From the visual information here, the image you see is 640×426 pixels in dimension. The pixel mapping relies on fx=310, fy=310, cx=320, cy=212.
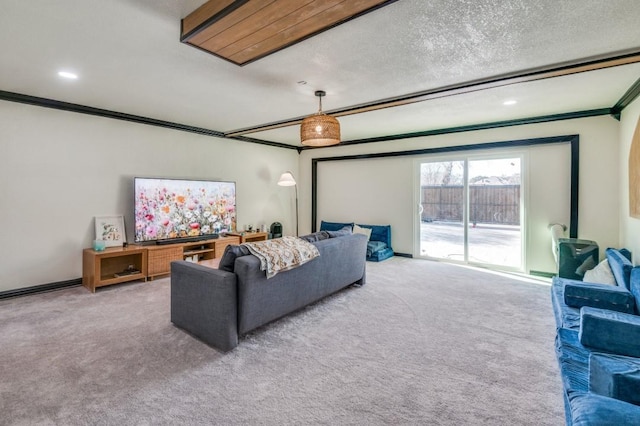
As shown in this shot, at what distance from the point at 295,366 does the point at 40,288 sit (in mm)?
3748

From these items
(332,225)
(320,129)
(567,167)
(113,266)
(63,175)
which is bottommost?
(113,266)

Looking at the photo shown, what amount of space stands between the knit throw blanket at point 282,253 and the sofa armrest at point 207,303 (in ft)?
0.99

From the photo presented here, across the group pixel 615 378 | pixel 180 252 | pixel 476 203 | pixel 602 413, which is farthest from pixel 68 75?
pixel 476 203

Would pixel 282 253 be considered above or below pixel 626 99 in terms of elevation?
below

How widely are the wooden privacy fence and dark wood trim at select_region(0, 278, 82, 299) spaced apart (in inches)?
227

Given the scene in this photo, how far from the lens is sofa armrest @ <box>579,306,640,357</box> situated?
1.81m

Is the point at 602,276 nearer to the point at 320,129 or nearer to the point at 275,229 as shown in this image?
the point at 320,129

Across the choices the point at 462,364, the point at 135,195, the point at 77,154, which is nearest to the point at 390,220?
the point at 462,364

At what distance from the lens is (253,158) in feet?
21.6

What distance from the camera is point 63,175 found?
161 inches

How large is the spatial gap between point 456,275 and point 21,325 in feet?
17.5

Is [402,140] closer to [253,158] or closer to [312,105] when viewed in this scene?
[312,105]

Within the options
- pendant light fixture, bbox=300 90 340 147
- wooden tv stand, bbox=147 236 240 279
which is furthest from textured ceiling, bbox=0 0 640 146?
wooden tv stand, bbox=147 236 240 279

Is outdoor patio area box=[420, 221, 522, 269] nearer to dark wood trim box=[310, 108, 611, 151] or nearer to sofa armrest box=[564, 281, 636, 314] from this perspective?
dark wood trim box=[310, 108, 611, 151]
